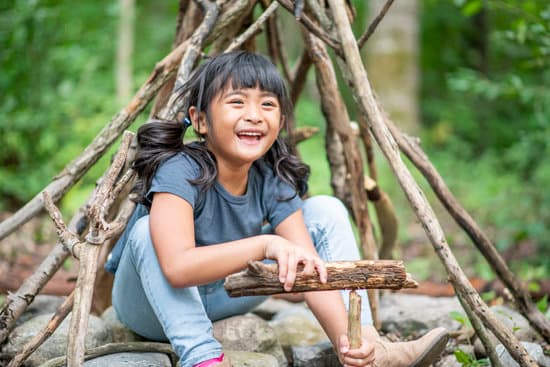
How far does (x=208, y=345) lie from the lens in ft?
5.69

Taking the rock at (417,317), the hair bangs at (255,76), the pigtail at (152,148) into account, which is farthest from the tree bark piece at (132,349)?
the rock at (417,317)

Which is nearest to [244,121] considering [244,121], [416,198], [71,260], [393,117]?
[244,121]

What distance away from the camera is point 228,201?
2031 millimetres

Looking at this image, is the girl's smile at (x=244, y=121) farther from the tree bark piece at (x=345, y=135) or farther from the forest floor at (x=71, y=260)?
the forest floor at (x=71, y=260)

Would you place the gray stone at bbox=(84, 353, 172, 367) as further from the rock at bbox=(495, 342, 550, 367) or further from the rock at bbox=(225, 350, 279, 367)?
the rock at bbox=(495, 342, 550, 367)

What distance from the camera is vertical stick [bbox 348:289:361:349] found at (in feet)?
5.09

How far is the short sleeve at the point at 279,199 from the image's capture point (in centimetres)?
209

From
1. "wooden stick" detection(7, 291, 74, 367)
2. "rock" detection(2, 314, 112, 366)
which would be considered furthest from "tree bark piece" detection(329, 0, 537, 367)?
"rock" detection(2, 314, 112, 366)

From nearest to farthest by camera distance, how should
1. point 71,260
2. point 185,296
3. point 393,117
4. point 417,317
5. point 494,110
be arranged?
1. point 185,296
2. point 417,317
3. point 71,260
4. point 393,117
5. point 494,110

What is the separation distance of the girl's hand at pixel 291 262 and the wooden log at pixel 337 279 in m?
0.02

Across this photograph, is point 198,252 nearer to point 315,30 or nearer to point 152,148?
point 152,148

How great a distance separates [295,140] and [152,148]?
37.7 inches

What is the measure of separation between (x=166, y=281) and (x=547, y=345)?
1513 millimetres

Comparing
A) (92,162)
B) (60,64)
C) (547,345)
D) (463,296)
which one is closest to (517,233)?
(547,345)
